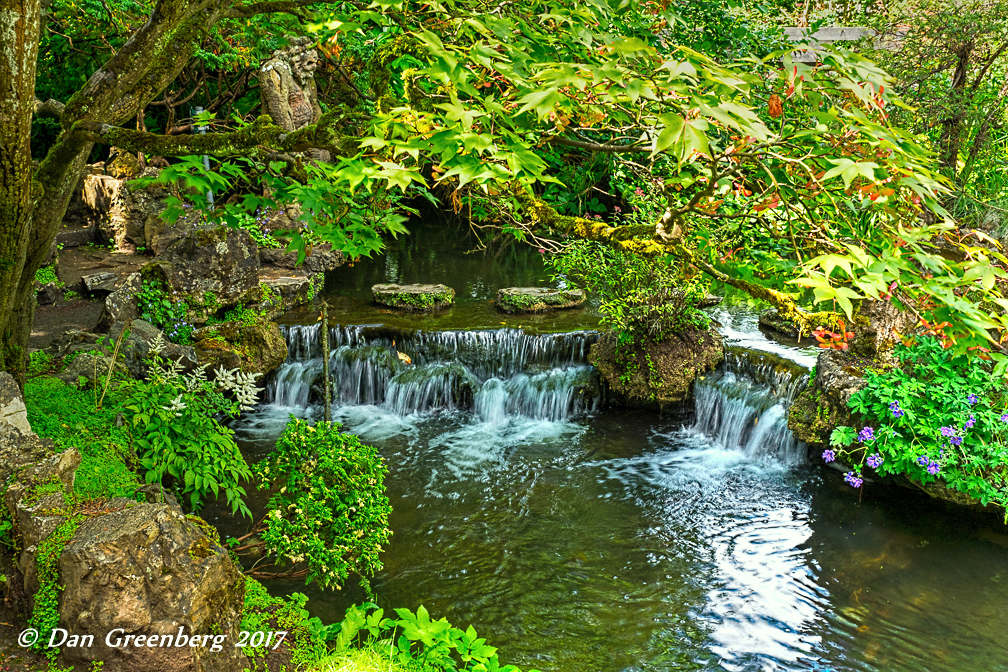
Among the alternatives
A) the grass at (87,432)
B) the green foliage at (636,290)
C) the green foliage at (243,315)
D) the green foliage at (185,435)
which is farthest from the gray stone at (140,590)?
the green foliage at (243,315)

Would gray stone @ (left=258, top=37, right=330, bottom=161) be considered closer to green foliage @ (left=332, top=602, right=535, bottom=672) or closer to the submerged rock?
the submerged rock

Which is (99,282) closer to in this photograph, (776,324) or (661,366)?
(661,366)

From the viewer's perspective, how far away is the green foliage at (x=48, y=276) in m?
11.3

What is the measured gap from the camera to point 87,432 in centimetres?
441

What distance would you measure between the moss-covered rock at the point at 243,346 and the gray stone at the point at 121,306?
96 cm

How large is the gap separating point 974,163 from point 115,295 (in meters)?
13.9

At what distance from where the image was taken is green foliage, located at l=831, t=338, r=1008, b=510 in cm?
630

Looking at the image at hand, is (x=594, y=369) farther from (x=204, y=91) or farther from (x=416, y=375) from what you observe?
(x=204, y=91)

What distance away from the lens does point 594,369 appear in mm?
10094

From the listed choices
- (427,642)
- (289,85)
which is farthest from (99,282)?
(427,642)

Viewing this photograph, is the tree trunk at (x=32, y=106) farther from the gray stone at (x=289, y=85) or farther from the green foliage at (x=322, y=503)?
the gray stone at (x=289, y=85)

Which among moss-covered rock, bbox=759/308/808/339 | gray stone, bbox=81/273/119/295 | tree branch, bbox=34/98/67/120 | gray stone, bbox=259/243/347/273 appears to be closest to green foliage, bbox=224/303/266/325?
gray stone, bbox=259/243/347/273

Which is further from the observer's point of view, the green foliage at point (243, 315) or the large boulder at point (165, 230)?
the large boulder at point (165, 230)

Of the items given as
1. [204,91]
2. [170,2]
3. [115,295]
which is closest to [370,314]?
[115,295]
